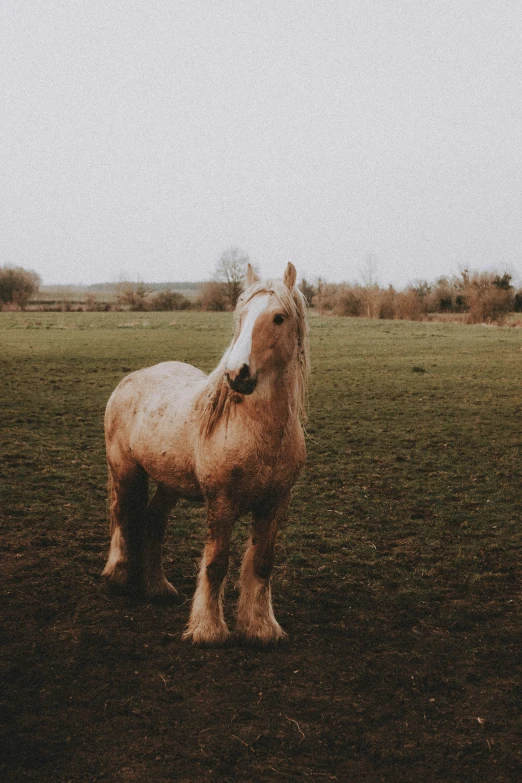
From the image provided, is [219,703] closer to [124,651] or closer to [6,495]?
[124,651]

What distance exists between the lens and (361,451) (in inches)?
334

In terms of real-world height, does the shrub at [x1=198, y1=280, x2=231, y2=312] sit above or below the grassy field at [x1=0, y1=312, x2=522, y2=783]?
above

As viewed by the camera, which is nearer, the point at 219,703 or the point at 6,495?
the point at 219,703

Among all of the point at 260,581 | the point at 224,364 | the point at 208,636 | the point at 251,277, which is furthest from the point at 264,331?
the point at 208,636

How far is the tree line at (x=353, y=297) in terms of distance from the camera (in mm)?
42562

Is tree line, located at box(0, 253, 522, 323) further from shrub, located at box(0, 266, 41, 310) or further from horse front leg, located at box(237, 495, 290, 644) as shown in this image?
horse front leg, located at box(237, 495, 290, 644)

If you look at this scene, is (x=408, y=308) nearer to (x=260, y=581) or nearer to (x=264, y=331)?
(x=260, y=581)

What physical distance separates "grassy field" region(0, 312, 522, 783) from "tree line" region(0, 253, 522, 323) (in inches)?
1348

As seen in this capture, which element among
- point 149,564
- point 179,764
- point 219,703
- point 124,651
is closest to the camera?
point 179,764

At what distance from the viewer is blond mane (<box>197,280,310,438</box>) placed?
329 cm

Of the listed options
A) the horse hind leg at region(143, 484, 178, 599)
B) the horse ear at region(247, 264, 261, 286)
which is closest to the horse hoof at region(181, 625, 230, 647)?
the horse hind leg at region(143, 484, 178, 599)

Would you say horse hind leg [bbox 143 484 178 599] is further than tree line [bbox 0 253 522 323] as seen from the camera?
No

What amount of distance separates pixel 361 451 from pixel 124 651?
5341mm

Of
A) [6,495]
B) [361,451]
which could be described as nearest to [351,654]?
[6,495]
